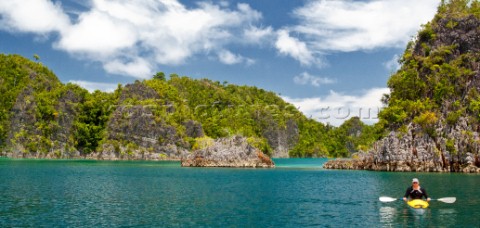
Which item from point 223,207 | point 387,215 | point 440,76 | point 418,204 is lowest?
point 223,207

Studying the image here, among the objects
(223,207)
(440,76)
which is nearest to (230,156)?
(440,76)

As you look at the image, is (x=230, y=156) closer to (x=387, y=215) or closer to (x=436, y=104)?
(x=436, y=104)

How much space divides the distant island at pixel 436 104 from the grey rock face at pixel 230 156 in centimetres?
1761

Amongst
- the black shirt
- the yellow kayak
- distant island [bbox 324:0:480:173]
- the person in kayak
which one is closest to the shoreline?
distant island [bbox 324:0:480:173]

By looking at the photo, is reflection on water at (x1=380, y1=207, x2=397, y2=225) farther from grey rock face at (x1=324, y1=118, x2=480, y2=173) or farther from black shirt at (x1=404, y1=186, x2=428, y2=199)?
grey rock face at (x1=324, y1=118, x2=480, y2=173)

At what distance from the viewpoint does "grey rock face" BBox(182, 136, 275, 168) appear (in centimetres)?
10831

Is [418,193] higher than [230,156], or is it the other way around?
[230,156]

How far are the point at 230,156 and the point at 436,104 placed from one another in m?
48.2

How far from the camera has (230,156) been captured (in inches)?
4262

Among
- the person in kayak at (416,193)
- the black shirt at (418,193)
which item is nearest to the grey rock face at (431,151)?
the person in kayak at (416,193)

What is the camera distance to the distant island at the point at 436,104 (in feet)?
274

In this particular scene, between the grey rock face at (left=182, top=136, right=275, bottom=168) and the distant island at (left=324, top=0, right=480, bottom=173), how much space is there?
17.6 metres

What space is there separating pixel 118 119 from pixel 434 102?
129989 mm

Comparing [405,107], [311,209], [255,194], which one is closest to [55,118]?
[405,107]
